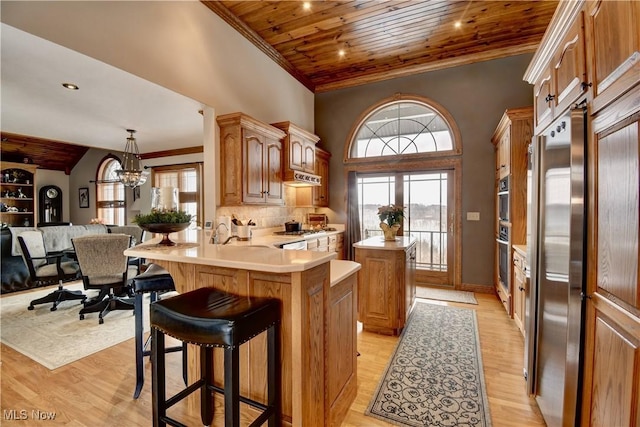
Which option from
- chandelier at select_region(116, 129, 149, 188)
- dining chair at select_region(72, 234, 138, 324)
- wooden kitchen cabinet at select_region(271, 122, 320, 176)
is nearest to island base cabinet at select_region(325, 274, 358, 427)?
wooden kitchen cabinet at select_region(271, 122, 320, 176)

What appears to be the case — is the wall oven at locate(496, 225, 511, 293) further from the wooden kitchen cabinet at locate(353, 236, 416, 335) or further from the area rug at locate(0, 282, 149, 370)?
the area rug at locate(0, 282, 149, 370)

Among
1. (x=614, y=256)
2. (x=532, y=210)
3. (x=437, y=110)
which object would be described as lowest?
(x=614, y=256)

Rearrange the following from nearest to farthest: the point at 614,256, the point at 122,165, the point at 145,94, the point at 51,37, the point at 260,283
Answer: the point at 614,256
the point at 260,283
the point at 51,37
the point at 145,94
the point at 122,165

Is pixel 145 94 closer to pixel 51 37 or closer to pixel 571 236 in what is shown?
pixel 51 37

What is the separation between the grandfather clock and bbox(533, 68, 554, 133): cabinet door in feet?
35.9

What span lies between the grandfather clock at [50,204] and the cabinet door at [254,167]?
802cm

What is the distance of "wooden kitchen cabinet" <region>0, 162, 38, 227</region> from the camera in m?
6.99

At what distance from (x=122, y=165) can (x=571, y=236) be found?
880cm

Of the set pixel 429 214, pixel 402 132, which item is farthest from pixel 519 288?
pixel 402 132

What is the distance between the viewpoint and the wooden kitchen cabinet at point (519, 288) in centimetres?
276

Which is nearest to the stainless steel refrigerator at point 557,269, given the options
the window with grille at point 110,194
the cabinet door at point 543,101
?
the cabinet door at point 543,101

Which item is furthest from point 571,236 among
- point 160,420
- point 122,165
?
point 122,165

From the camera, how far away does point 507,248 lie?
345 cm

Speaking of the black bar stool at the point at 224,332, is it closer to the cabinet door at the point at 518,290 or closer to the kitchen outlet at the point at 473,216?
the cabinet door at the point at 518,290
